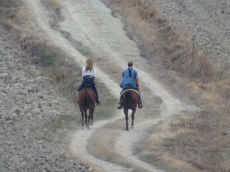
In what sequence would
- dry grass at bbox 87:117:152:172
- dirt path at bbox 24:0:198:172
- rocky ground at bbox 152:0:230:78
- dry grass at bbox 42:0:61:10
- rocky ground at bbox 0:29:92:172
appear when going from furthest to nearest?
dry grass at bbox 42:0:61:10 < rocky ground at bbox 152:0:230:78 < dirt path at bbox 24:0:198:172 < dry grass at bbox 87:117:152:172 < rocky ground at bbox 0:29:92:172

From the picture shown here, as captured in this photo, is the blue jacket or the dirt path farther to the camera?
the dirt path

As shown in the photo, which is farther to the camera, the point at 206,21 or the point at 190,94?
the point at 206,21

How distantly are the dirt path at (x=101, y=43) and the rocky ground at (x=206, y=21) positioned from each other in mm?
4223

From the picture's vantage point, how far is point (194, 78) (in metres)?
26.0

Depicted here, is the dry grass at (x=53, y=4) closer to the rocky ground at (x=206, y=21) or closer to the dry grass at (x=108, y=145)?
the rocky ground at (x=206, y=21)

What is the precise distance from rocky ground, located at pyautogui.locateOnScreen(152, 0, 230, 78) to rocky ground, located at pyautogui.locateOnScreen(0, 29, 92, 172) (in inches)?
440

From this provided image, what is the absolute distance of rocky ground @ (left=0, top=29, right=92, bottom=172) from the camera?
41.1 feet

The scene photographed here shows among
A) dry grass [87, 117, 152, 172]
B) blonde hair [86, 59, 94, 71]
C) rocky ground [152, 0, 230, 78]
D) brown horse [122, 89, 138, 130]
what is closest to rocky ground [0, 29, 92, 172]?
dry grass [87, 117, 152, 172]

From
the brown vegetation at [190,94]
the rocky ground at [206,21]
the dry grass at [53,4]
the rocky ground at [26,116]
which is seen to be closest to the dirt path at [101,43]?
the dry grass at [53,4]

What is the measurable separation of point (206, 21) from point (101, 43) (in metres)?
9.13

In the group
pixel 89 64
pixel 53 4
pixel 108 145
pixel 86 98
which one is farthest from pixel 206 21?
pixel 108 145

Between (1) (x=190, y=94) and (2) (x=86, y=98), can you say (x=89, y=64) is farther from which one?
(1) (x=190, y=94)

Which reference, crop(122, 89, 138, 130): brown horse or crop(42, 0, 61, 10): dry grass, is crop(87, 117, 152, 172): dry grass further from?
crop(42, 0, 61, 10): dry grass

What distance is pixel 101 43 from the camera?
94.8 feet
